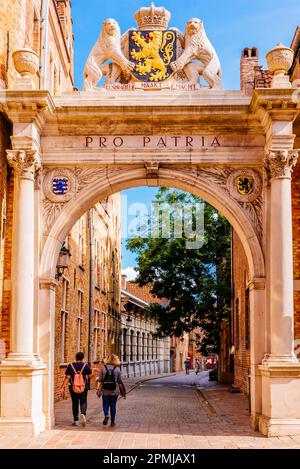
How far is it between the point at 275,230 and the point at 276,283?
0.98 meters

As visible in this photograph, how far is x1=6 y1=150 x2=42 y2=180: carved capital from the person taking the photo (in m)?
13.2

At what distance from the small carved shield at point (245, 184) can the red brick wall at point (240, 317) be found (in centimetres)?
798

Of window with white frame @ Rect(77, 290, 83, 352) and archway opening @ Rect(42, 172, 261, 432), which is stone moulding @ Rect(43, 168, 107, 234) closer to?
archway opening @ Rect(42, 172, 261, 432)

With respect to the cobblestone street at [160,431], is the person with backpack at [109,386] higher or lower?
higher

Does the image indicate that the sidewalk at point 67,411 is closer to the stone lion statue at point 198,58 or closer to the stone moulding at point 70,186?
the stone moulding at point 70,186

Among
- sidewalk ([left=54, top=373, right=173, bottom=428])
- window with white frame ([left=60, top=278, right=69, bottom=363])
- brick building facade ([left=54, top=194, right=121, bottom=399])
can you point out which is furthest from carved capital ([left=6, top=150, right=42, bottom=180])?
window with white frame ([left=60, top=278, right=69, bottom=363])

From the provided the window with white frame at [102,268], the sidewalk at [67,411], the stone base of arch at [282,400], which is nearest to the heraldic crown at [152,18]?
the stone base of arch at [282,400]

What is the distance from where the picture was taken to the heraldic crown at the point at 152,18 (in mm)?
14750

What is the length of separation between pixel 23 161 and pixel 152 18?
423cm

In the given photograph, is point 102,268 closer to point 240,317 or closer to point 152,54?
point 240,317

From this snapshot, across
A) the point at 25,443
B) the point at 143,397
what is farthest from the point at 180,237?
the point at 25,443

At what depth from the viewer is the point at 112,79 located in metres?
14.7

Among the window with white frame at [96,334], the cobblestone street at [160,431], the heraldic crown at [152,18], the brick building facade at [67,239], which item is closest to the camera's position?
the cobblestone street at [160,431]

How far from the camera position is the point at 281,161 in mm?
13180
